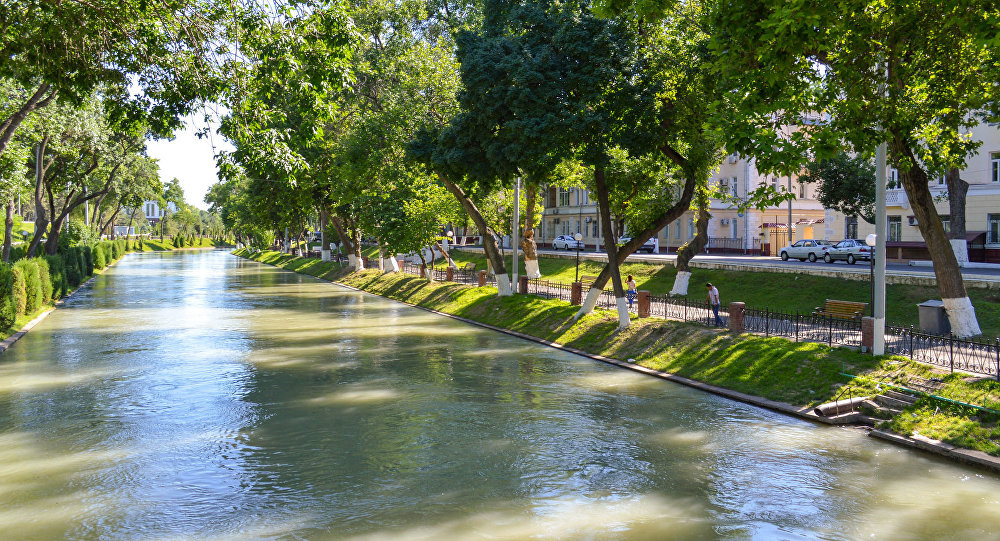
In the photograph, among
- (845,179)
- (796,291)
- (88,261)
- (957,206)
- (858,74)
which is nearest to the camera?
(858,74)

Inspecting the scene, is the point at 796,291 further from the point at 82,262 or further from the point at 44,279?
the point at 82,262

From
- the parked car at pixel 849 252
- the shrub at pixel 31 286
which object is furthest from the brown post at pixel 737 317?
the shrub at pixel 31 286

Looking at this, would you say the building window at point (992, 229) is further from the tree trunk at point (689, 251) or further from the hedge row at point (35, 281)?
the hedge row at point (35, 281)

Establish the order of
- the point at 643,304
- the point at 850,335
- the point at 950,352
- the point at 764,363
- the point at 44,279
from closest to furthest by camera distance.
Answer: the point at 950,352 → the point at 764,363 → the point at 850,335 → the point at 643,304 → the point at 44,279

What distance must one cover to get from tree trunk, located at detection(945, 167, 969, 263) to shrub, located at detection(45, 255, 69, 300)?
42.2 metres

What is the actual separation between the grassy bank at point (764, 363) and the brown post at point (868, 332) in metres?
0.38

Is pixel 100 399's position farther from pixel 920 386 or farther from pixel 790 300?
pixel 790 300

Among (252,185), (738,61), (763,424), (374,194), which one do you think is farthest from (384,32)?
(763,424)

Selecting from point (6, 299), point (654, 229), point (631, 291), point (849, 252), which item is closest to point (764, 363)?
point (654, 229)

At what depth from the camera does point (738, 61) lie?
47.7 feet

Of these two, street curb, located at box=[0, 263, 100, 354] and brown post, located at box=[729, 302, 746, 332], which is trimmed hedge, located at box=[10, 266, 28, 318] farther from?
brown post, located at box=[729, 302, 746, 332]

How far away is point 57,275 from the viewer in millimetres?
40438

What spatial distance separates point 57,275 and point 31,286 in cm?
938

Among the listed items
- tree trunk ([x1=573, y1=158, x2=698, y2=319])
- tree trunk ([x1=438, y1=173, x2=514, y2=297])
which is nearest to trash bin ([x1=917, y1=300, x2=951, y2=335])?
tree trunk ([x1=573, y1=158, x2=698, y2=319])
